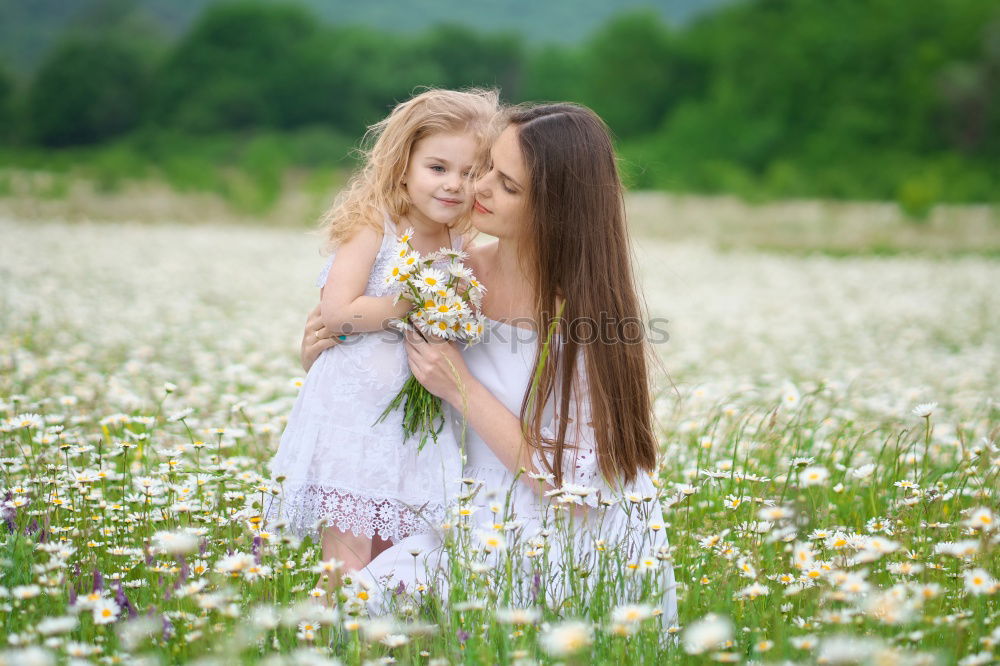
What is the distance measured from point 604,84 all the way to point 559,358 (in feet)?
186

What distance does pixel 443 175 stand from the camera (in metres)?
3.08

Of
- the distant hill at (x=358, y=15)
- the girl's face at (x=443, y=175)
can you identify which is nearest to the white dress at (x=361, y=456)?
the girl's face at (x=443, y=175)

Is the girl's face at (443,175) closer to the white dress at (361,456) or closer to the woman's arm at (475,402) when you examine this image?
the white dress at (361,456)

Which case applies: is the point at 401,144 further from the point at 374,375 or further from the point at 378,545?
the point at 378,545

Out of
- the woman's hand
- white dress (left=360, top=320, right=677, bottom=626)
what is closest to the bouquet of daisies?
white dress (left=360, top=320, right=677, bottom=626)

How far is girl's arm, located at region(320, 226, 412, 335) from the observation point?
287 centimetres

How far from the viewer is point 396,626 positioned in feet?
7.06

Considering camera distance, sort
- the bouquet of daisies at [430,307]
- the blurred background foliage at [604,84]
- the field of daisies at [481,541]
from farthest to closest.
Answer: the blurred background foliage at [604,84], the bouquet of daisies at [430,307], the field of daisies at [481,541]

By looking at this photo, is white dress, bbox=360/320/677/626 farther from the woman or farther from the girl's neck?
the girl's neck

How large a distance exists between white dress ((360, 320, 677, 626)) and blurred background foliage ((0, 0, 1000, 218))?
2750cm

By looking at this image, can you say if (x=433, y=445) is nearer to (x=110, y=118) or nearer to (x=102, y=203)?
(x=102, y=203)

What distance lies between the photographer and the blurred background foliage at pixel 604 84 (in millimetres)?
40781

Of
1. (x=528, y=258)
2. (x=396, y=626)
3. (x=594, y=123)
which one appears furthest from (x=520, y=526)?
(x=594, y=123)

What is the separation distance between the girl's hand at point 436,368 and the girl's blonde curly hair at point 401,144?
441 mm
